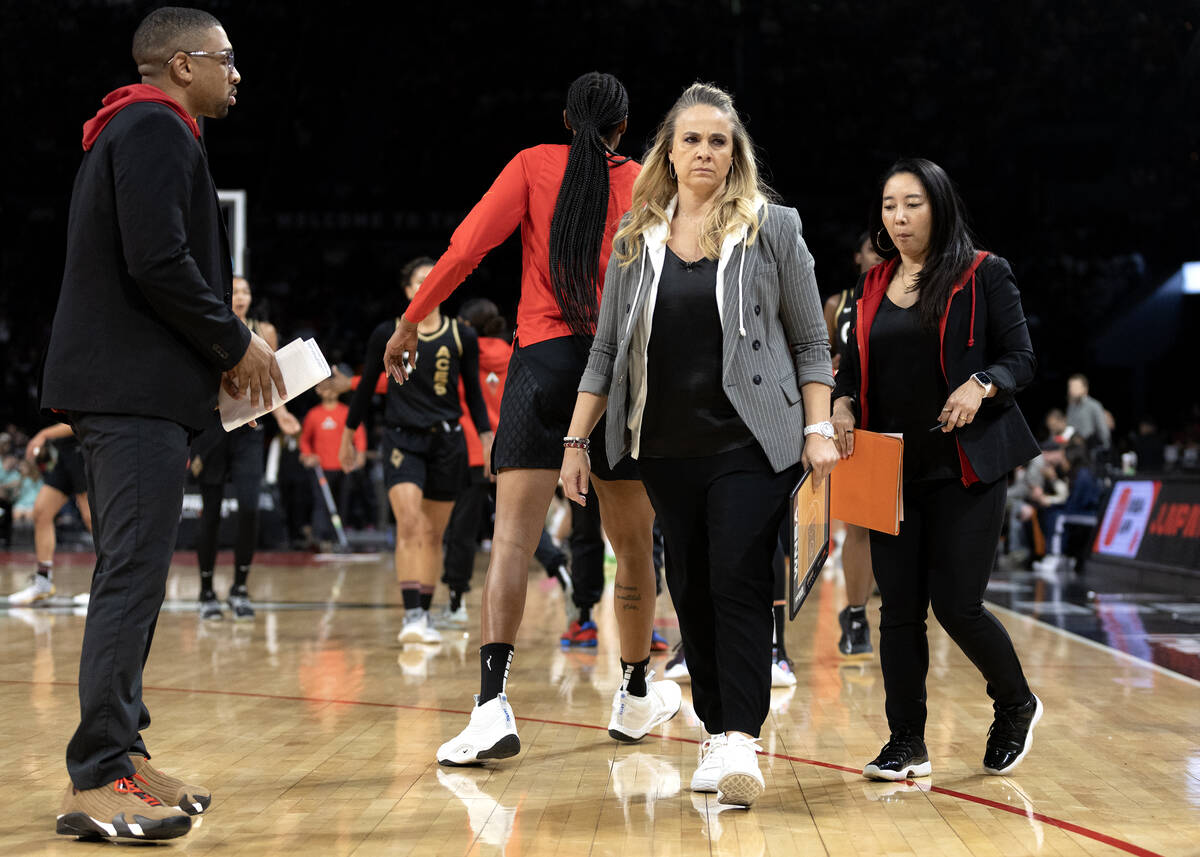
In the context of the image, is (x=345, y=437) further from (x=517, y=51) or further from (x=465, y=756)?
(x=517, y=51)

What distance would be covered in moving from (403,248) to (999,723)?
60.2 feet

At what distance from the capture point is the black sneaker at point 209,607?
6.98 meters

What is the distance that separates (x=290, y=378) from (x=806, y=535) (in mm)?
1250

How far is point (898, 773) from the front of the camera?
124 inches

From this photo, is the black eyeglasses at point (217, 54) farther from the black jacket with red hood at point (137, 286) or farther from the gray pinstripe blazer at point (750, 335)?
the gray pinstripe blazer at point (750, 335)

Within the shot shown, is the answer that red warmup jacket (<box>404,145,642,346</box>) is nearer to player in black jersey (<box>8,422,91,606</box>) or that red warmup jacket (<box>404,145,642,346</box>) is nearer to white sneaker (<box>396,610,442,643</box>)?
white sneaker (<box>396,610,442,643</box>)

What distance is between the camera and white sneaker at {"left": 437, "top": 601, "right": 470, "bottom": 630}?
6.67 metres

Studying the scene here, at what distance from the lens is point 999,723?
10.8 ft

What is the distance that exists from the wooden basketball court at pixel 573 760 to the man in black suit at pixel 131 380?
0.17 metres

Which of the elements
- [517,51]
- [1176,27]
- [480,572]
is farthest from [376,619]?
[517,51]

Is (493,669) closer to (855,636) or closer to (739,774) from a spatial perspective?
(739,774)

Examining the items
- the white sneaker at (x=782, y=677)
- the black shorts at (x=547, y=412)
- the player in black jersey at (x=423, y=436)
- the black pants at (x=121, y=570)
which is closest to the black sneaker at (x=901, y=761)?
the black shorts at (x=547, y=412)

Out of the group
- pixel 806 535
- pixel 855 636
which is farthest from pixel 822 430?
pixel 855 636

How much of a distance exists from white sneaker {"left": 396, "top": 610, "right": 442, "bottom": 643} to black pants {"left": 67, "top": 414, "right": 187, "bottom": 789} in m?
3.30
